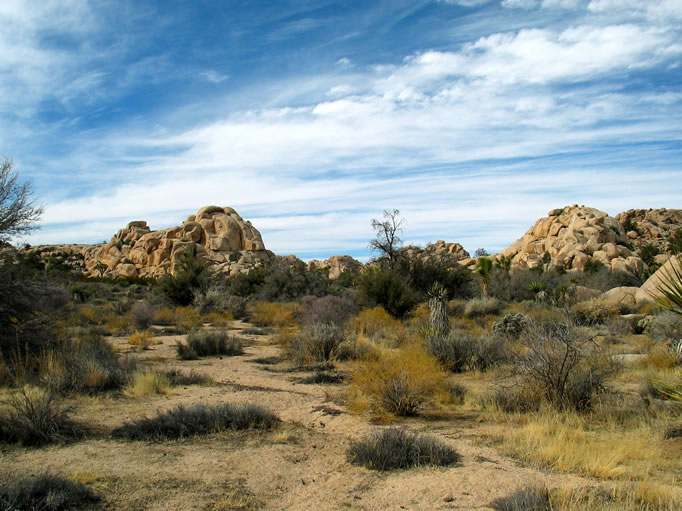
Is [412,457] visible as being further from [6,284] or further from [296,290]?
[296,290]

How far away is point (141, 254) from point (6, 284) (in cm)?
9144

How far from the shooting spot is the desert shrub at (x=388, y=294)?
925 inches

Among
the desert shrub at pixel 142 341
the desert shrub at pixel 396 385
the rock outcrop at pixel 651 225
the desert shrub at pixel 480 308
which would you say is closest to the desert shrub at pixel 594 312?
the desert shrub at pixel 480 308

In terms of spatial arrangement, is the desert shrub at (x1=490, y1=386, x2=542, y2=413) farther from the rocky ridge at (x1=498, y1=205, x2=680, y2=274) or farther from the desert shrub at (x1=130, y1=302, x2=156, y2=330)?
the rocky ridge at (x1=498, y1=205, x2=680, y2=274)

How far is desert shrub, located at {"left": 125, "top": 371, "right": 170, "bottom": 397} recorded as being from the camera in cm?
968

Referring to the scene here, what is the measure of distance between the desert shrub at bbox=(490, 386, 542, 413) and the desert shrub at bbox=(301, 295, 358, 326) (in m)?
8.97

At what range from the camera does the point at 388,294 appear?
2373 cm

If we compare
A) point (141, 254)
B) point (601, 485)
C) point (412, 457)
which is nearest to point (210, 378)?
point (412, 457)

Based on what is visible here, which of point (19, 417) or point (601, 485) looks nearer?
point (601, 485)

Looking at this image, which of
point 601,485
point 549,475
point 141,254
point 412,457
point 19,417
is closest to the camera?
point 601,485

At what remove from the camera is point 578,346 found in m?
8.37

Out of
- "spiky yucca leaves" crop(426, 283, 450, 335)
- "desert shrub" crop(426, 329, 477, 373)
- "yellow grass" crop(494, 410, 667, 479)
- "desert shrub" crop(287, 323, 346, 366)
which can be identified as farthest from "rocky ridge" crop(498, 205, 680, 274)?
"yellow grass" crop(494, 410, 667, 479)

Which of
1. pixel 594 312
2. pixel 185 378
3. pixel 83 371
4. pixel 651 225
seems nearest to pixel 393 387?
pixel 185 378

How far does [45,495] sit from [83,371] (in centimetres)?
578
